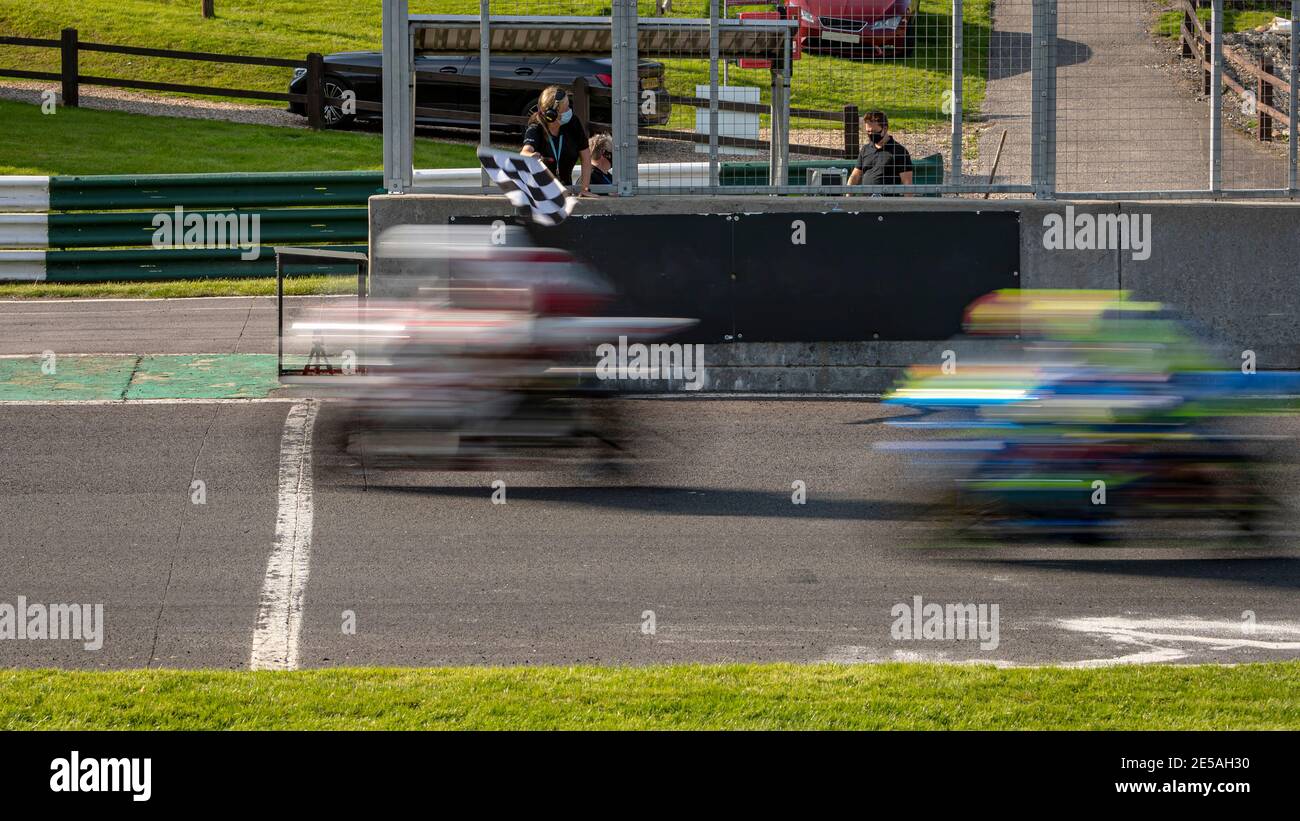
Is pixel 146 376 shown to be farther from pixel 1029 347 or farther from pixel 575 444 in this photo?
pixel 1029 347

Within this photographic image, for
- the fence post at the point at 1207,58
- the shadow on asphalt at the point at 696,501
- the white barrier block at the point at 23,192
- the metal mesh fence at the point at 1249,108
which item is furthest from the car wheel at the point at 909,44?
the white barrier block at the point at 23,192

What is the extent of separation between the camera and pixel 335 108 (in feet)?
99.5

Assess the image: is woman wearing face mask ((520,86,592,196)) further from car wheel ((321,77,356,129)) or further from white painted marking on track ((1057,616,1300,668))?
car wheel ((321,77,356,129))

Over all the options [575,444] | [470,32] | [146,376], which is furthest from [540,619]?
[470,32]

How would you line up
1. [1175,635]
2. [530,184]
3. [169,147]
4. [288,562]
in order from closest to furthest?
[1175,635] < [288,562] < [530,184] < [169,147]

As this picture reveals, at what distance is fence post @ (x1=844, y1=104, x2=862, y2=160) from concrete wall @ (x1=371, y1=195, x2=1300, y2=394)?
0.95m

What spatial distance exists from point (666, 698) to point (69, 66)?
27.9 m

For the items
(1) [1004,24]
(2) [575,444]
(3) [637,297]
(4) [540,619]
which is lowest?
(4) [540,619]

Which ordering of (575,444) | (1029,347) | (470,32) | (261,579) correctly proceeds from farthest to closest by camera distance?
1. (470,32)
2. (575,444)
3. (1029,347)
4. (261,579)

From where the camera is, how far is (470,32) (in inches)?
580

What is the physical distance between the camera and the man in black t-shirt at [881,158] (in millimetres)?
14242

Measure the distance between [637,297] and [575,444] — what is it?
347cm

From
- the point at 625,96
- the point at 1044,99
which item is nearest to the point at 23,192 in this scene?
the point at 625,96

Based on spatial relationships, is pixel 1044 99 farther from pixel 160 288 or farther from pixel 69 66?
pixel 69 66
